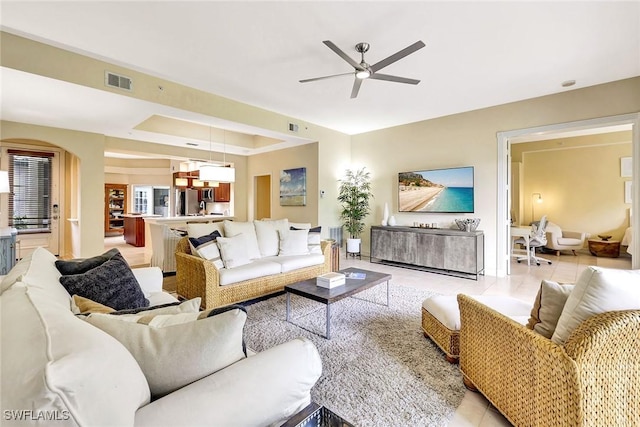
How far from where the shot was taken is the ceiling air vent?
11.4 ft

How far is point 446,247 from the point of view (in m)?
5.02

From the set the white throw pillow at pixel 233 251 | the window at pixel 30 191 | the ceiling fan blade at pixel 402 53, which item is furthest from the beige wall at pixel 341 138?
the ceiling fan blade at pixel 402 53

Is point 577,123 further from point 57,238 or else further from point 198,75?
point 57,238

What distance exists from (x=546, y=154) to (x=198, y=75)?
8539 mm

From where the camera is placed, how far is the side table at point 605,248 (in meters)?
6.29

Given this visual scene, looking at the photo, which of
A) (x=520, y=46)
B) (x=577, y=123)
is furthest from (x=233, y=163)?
(x=577, y=123)

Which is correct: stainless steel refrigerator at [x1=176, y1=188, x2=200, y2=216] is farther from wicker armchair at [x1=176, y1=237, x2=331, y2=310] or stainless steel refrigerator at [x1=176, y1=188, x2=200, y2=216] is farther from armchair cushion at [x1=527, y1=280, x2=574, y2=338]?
armchair cushion at [x1=527, y1=280, x2=574, y2=338]

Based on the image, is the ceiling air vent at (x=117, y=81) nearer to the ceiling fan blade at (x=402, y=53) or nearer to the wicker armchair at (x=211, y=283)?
the wicker armchair at (x=211, y=283)

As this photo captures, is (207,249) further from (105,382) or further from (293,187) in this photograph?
(293,187)

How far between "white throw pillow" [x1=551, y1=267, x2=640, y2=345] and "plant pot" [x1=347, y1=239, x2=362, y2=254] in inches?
198

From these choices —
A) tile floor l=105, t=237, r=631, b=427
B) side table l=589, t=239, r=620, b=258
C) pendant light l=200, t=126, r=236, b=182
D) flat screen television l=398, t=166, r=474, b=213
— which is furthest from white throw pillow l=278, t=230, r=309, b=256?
side table l=589, t=239, r=620, b=258

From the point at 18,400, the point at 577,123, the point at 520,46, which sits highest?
the point at 520,46

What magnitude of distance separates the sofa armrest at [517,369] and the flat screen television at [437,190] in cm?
382

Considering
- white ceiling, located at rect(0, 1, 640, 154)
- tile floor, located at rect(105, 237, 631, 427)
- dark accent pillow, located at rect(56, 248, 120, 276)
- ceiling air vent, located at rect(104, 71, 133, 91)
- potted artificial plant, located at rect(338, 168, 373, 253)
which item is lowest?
tile floor, located at rect(105, 237, 631, 427)
